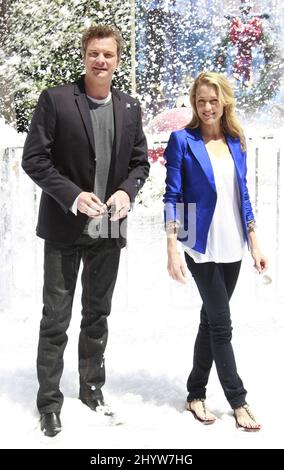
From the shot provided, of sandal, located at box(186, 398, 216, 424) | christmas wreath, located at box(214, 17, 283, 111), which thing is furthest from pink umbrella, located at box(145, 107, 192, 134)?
sandal, located at box(186, 398, 216, 424)

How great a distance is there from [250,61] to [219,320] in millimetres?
2775

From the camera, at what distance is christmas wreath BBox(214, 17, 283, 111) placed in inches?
182

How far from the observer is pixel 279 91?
4.74 m

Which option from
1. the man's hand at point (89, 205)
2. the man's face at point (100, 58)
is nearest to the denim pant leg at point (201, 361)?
the man's hand at point (89, 205)

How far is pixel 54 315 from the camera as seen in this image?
2547mm

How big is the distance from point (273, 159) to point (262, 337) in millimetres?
1757

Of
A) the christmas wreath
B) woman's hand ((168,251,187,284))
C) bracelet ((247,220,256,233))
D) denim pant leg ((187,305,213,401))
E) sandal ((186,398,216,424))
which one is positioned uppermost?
the christmas wreath

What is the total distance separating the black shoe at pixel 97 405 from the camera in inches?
107

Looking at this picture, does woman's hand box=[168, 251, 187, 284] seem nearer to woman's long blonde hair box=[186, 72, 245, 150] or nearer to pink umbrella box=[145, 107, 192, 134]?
woman's long blonde hair box=[186, 72, 245, 150]

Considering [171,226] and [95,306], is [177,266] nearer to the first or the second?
[171,226]

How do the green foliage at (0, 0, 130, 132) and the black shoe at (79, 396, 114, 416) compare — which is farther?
the green foliage at (0, 0, 130, 132)

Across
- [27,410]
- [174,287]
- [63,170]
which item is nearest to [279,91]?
[174,287]

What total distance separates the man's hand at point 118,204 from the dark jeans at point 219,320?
365mm
